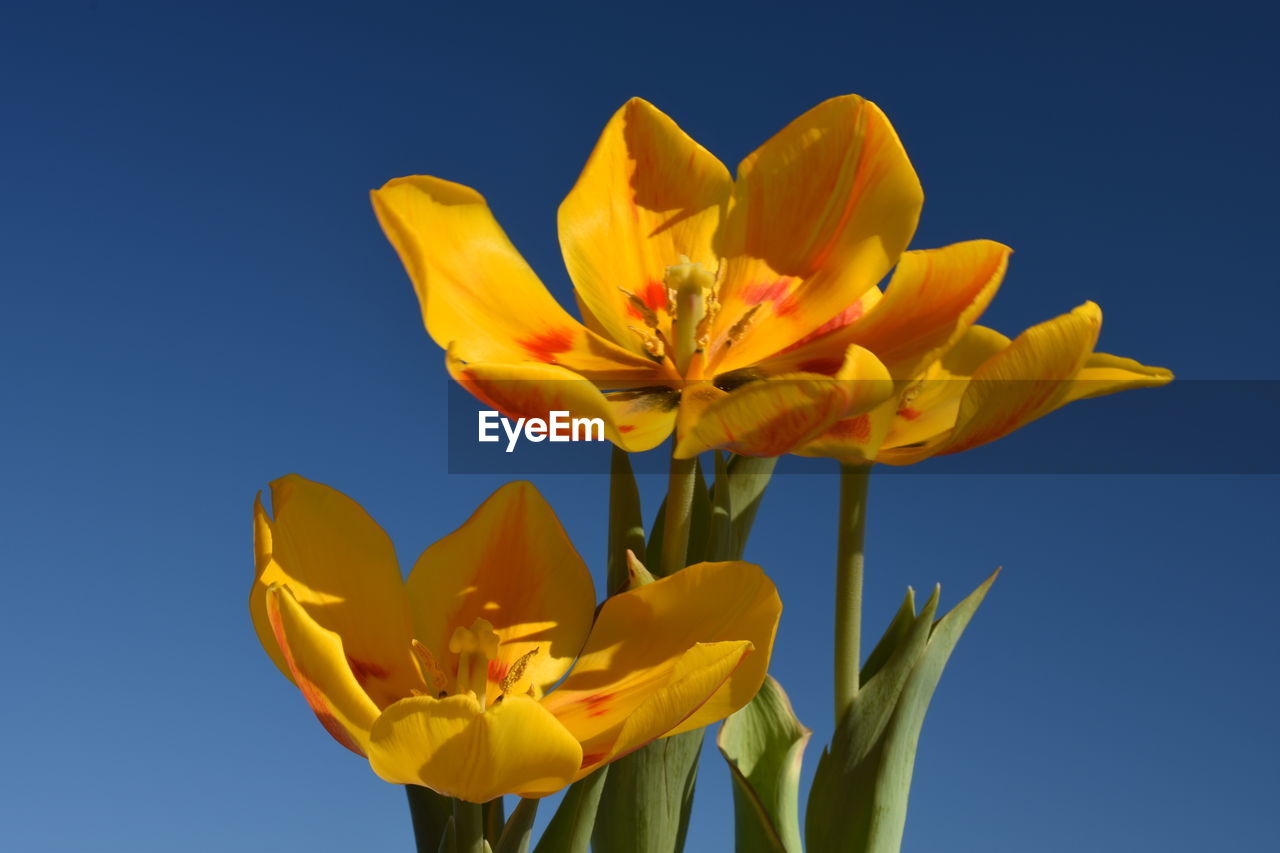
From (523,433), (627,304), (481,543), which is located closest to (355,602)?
(481,543)

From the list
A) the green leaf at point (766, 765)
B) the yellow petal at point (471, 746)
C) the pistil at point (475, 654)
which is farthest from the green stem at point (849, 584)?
the yellow petal at point (471, 746)

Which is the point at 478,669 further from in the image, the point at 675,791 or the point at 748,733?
the point at 748,733

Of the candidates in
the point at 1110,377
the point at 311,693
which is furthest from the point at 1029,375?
the point at 311,693

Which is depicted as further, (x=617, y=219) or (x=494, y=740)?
(x=617, y=219)

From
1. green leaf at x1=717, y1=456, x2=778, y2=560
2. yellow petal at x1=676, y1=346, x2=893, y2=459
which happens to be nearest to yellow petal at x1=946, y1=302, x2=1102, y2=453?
yellow petal at x1=676, y1=346, x2=893, y2=459

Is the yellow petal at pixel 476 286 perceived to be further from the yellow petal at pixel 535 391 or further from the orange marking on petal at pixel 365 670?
the orange marking on petal at pixel 365 670
